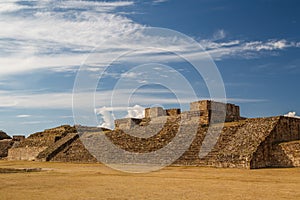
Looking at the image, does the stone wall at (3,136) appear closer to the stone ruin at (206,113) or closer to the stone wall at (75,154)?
the stone wall at (75,154)

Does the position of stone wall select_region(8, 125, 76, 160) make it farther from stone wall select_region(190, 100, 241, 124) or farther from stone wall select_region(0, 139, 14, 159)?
stone wall select_region(190, 100, 241, 124)

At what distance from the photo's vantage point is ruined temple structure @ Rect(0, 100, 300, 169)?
1828 cm

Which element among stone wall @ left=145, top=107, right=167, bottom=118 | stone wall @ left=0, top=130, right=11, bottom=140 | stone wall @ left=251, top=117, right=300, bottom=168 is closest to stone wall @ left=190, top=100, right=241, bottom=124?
stone wall @ left=145, top=107, right=167, bottom=118

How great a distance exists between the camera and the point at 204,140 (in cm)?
2152

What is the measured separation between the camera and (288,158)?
717 inches

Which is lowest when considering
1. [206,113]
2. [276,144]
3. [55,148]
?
[55,148]

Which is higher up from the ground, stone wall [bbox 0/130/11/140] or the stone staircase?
stone wall [bbox 0/130/11/140]

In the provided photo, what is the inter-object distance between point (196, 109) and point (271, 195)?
18.6 m

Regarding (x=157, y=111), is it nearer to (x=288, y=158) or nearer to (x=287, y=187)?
(x=288, y=158)

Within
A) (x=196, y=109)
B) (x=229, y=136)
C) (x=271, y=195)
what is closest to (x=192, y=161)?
(x=229, y=136)

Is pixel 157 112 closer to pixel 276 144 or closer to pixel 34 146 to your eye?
pixel 276 144

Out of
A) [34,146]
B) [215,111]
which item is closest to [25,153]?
[34,146]

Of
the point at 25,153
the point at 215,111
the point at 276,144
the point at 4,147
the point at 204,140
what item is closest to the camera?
the point at 276,144

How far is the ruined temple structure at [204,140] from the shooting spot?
60.0 ft
